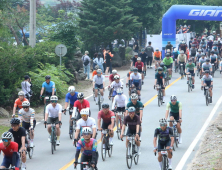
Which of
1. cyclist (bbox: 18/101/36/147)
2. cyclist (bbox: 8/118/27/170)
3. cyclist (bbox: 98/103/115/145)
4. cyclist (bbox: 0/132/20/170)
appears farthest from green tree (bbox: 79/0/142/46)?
cyclist (bbox: 0/132/20/170)

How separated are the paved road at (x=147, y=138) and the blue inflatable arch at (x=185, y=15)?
10890 millimetres

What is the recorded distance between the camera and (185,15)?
1540 inches

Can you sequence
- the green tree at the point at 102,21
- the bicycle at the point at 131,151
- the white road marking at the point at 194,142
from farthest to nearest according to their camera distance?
the green tree at the point at 102,21
the white road marking at the point at 194,142
the bicycle at the point at 131,151

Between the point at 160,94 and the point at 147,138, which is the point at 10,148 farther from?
the point at 160,94

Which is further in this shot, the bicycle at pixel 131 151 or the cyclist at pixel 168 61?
the cyclist at pixel 168 61

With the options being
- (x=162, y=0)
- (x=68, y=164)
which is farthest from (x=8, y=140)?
(x=162, y=0)

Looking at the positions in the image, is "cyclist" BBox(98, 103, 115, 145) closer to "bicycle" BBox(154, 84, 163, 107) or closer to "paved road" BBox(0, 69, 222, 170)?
"paved road" BBox(0, 69, 222, 170)

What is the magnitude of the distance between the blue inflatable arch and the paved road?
10.9 m

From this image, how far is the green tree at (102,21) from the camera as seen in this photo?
122ft

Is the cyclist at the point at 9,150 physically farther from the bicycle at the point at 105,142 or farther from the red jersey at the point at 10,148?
the bicycle at the point at 105,142

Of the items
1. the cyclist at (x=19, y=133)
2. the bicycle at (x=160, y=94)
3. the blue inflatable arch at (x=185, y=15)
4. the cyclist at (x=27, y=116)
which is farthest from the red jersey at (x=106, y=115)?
the blue inflatable arch at (x=185, y=15)

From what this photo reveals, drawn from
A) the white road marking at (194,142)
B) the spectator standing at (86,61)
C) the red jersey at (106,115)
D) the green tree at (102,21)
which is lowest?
the white road marking at (194,142)

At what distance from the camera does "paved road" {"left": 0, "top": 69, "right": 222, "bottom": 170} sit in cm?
1360

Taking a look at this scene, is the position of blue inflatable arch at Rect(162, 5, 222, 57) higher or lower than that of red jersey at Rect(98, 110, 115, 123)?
higher
